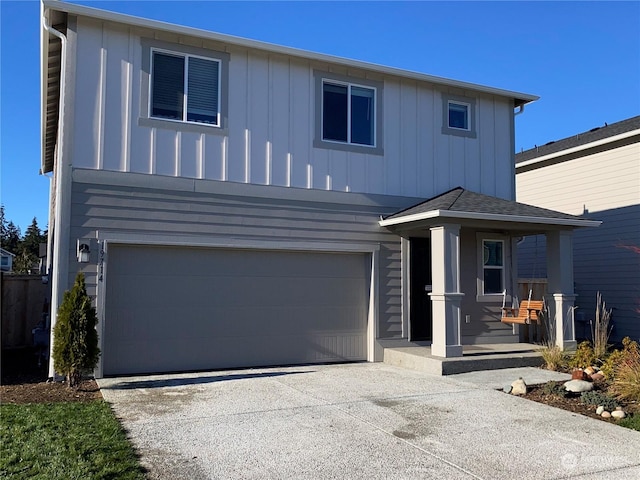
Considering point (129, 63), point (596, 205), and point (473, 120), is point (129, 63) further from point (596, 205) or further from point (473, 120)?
point (596, 205)

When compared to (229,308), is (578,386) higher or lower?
lower

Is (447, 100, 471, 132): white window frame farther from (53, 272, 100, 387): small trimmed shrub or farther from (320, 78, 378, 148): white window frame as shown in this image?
(53, 272, 100, 387): small trimmed shrub

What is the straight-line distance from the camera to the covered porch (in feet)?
30.5

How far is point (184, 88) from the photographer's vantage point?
9.20 meters

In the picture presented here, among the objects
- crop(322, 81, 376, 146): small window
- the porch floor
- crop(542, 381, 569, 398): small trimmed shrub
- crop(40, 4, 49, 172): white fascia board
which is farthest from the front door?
crop(40, 4, 49, 172): white fascia board

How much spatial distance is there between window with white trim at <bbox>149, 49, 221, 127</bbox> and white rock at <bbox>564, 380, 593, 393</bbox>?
6.47 meters

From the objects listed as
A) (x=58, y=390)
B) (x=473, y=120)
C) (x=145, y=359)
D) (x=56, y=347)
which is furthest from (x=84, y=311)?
(x=473, y=120)

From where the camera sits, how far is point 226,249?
945 cm

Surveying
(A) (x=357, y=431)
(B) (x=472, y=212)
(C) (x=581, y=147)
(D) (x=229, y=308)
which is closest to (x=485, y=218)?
(B) (x=472, y=212)

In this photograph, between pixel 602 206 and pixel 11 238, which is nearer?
pixel 602 206

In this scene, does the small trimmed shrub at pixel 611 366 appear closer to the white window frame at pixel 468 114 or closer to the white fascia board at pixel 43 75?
the white window frame at pixel 468 114

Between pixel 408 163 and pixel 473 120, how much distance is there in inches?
74.3

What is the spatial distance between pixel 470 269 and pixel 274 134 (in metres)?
4.67

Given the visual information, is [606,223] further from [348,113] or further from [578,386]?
[578,386]
